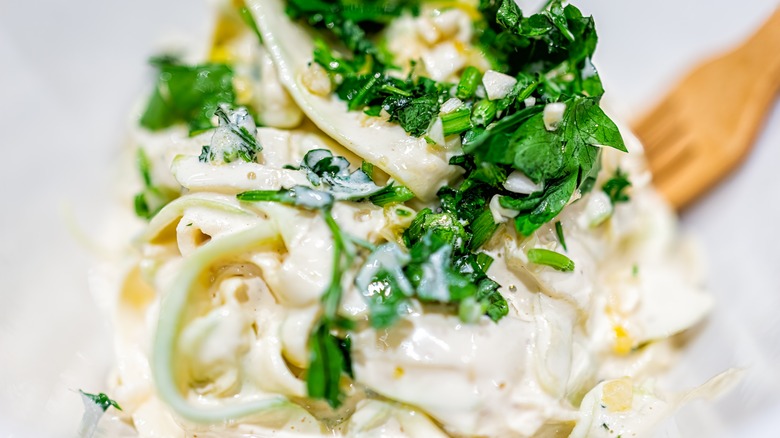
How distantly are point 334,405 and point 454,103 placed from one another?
90 centimetres

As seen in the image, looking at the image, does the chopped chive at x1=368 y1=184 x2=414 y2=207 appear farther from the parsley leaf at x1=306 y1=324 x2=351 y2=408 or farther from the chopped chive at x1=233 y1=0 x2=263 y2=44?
the chopped chive at x1=233 y1=0 x2=263 y2=44

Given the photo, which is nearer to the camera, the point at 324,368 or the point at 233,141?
the point at 324,368

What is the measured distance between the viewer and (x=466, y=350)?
5.34 feet

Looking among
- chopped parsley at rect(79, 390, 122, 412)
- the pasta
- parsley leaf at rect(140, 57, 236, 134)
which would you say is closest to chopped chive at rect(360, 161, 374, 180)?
the pasta

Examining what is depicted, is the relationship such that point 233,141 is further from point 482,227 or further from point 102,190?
point 102,190

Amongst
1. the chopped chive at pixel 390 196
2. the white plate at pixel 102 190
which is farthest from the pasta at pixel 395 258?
the white plate at pixel 102 190

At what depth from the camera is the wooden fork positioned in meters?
2.33

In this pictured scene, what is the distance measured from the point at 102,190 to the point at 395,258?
1557mm

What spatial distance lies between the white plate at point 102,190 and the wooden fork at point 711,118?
0.08 metres

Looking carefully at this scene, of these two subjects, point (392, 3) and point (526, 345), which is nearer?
point (526, 345)

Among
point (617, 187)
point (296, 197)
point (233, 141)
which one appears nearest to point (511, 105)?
point (617, 187)

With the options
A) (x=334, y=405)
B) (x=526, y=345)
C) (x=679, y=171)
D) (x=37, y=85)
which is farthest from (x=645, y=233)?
(x=37, y=85)

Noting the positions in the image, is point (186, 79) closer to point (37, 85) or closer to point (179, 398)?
point (37, 85)

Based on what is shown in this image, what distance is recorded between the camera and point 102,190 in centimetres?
258
